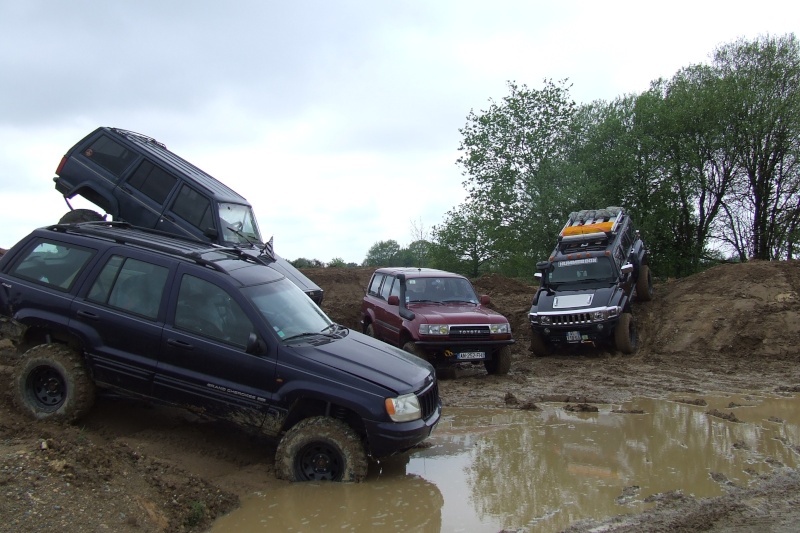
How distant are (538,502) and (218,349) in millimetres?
2931

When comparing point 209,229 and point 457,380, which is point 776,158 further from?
point 209,229

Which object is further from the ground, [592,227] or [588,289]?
[592,227]

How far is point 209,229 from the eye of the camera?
11.4m

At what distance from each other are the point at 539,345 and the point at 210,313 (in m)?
9.98

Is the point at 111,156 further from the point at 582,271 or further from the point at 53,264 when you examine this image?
the point at 582,271

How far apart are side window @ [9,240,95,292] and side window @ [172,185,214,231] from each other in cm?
469

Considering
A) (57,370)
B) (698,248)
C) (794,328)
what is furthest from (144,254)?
(698,248)

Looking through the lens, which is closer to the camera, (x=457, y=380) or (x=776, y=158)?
(x=457, y=380)

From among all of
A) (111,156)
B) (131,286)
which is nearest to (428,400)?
(131,286)

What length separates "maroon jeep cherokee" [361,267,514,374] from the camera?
1141cm

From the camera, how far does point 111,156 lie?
38.9 ft

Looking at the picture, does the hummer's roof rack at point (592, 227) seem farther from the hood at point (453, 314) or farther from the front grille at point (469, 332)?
the front grille at point (469, 332)

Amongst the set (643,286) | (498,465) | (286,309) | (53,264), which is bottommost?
(498,465)

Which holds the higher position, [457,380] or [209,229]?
[209,229]
